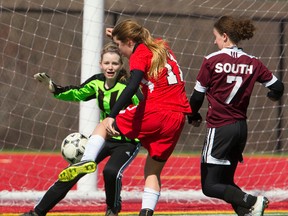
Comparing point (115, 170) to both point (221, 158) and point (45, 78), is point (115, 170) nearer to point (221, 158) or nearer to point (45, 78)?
point (221, 158)

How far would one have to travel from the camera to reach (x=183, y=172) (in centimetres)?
1161

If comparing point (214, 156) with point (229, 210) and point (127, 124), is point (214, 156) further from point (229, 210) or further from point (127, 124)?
point (229, 210)

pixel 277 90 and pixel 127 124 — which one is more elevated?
pixel 277 90

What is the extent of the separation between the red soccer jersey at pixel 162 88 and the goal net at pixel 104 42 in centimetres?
442

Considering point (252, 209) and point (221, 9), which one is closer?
point (252, 209)

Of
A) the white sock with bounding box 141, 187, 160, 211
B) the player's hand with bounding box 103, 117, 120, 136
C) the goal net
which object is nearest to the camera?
the player's hand with bounding box 103, 117, 120, 136

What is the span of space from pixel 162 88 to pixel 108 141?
0.94 meters

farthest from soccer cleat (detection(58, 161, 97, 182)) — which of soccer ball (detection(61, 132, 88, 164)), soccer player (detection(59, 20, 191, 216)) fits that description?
soccer ball (detection(61, 132, 88, 164))

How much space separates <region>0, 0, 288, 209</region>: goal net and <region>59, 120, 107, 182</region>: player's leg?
4.28m

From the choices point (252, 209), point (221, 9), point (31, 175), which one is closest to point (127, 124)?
point (252, 209)

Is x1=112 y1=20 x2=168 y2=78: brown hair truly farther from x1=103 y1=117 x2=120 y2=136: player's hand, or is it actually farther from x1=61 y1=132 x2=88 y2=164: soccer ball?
x1=61 y1=132 x2=88 y2=164: soccer ball

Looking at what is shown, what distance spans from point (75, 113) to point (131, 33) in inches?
277

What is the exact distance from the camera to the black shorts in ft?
20.2

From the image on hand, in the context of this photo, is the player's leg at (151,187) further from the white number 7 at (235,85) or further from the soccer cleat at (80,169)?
the white number 7 at (235,85)
